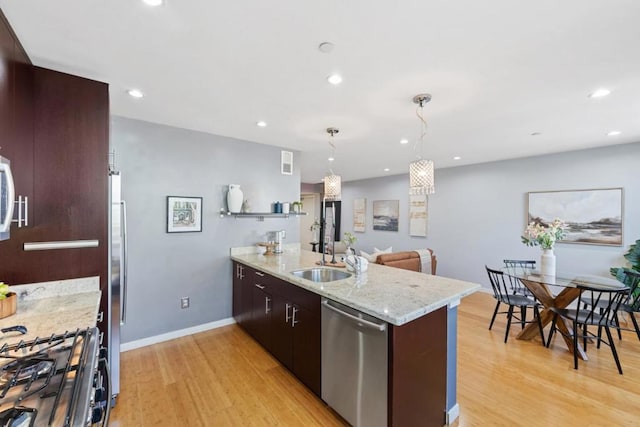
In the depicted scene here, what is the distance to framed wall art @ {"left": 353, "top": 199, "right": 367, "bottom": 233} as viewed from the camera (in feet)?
26.6

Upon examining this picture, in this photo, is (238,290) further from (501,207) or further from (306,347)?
(501,207)

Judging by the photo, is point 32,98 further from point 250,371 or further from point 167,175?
point 250,371

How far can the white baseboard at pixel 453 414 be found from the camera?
1.97 metres

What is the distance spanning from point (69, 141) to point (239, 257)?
6.83 ft

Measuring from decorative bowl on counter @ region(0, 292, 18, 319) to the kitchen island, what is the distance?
1.74m

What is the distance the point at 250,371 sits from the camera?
2621 mm

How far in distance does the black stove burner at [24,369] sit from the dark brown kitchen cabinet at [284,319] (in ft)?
4.97

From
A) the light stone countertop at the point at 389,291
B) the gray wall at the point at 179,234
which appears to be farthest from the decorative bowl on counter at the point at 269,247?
the light stone countertop at the point at 389,291

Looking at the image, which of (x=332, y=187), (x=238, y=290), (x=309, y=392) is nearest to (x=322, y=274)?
(x=332, y=187)

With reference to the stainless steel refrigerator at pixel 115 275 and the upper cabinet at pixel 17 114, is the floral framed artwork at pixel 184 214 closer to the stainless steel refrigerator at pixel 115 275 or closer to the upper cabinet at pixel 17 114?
the stainless steel refrigerator at pixel 115 275

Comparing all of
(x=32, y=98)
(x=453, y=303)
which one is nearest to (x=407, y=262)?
(x=453, y=303)

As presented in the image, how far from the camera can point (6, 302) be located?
5.14 feet

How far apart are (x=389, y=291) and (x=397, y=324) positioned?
1.76 feet

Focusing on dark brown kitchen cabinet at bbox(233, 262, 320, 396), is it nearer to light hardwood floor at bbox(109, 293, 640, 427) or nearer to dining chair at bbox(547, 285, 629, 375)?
light hardwood floor at bbox(109, 293, 640, 427)
